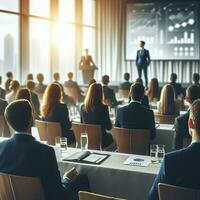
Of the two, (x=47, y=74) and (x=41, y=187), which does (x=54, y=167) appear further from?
(x=47, y=74)

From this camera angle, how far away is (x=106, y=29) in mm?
15570

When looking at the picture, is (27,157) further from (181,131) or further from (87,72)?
(87,72)

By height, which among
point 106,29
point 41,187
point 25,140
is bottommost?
point 41,187

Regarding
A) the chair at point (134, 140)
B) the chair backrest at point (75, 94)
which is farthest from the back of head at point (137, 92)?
the chair backrest at point (75, 94)

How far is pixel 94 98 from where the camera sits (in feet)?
16.6

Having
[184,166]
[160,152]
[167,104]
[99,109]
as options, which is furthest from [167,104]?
[184,166]

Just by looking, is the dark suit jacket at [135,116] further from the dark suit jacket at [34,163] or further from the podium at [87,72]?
the podium at [87,72]

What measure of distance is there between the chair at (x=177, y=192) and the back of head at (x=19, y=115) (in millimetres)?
983

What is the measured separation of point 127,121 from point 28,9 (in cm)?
776

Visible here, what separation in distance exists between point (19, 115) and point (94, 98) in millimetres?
2377

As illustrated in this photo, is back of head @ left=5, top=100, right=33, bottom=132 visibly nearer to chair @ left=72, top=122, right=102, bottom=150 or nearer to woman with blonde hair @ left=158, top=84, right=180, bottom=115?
chair @ left=72, top=122, right=102, bottom=150

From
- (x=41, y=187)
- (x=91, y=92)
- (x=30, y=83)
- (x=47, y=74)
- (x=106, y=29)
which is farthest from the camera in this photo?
(x=106, y=29)

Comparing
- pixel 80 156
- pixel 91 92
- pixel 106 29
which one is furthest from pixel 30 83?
pixel 106 29

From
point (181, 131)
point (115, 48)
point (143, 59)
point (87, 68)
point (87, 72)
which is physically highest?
point (115, 48)
